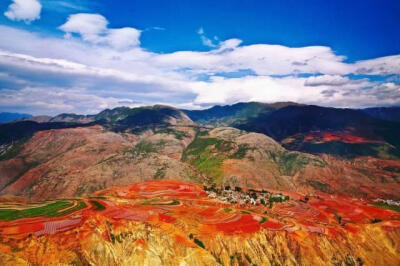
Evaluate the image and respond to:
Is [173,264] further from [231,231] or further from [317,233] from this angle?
[317,233]

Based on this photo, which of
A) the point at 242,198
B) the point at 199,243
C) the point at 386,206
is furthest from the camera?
the point at 386,206

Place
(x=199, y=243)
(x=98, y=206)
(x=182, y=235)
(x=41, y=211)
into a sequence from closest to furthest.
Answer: (x=41, y=211)
(x=182, y=235)
(x=199, y=243)
(x=98, y=206)

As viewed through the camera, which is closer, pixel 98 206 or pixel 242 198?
pixel 98 206

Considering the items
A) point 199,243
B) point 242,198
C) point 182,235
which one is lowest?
point 242,198

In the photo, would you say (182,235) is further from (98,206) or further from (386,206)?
(386,206)

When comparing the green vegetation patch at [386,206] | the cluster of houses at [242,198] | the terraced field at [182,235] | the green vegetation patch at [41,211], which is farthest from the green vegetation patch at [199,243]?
the green vegetation patch at [386,206]

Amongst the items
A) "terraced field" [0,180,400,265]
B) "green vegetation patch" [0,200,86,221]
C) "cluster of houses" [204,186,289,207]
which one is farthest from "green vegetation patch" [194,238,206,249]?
"cluster of houses" [204,186,289,207]

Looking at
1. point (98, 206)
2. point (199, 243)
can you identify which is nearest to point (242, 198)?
point (199, 243)

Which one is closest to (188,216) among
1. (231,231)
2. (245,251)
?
(231,231)

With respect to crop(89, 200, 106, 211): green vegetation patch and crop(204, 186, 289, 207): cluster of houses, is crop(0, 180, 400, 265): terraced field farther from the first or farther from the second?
crop(204, 186, 289, 207): cluster of houses
